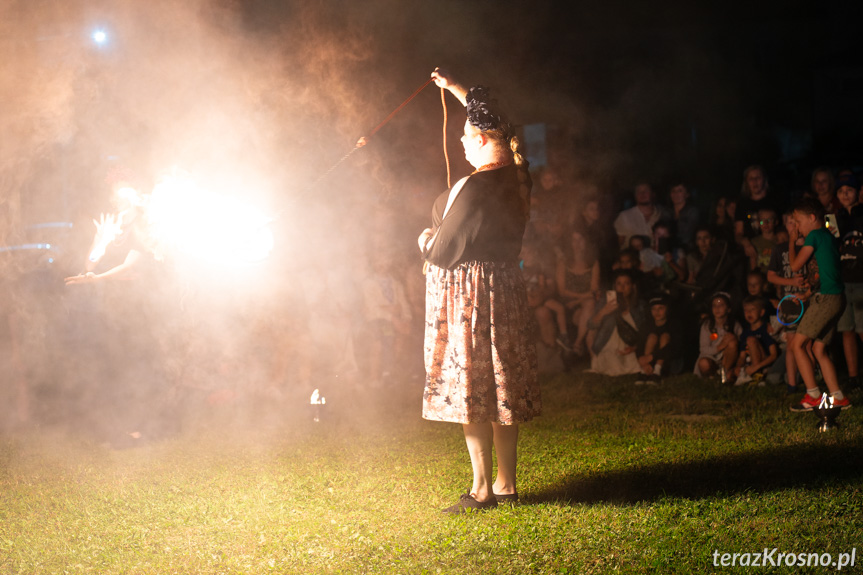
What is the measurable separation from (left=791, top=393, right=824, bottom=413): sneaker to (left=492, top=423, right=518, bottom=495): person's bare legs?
308cm

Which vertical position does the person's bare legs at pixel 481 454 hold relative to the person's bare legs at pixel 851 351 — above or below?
below

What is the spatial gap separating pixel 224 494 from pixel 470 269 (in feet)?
6.24

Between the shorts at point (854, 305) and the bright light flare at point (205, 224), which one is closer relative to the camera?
the bright light flare at point (205, 224)

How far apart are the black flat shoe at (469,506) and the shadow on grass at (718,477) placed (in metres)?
0.25

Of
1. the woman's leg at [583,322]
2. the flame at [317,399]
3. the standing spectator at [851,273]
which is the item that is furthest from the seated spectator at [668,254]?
the flame at [317,399]

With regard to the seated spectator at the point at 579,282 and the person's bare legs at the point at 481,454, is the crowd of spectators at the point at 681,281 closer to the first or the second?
the seated spectator at the point at 579,282

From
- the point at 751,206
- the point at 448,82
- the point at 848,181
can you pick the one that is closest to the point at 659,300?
the point at 751,206

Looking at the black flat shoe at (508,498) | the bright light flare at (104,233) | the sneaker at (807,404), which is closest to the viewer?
the black flat shoe at (508,498)

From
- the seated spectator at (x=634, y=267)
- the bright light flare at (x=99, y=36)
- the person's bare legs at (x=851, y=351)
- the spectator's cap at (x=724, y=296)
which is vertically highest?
the bright light flare at (x=99, y=36)

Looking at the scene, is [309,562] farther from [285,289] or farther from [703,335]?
[703,335]

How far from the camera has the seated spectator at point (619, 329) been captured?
830cm

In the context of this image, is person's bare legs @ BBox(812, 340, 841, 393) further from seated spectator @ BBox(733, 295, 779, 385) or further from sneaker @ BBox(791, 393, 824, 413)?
seated spectator @ BBox(733, 295, 779, 385)

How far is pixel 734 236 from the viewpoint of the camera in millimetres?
8297

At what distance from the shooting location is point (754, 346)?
7.61 metres
